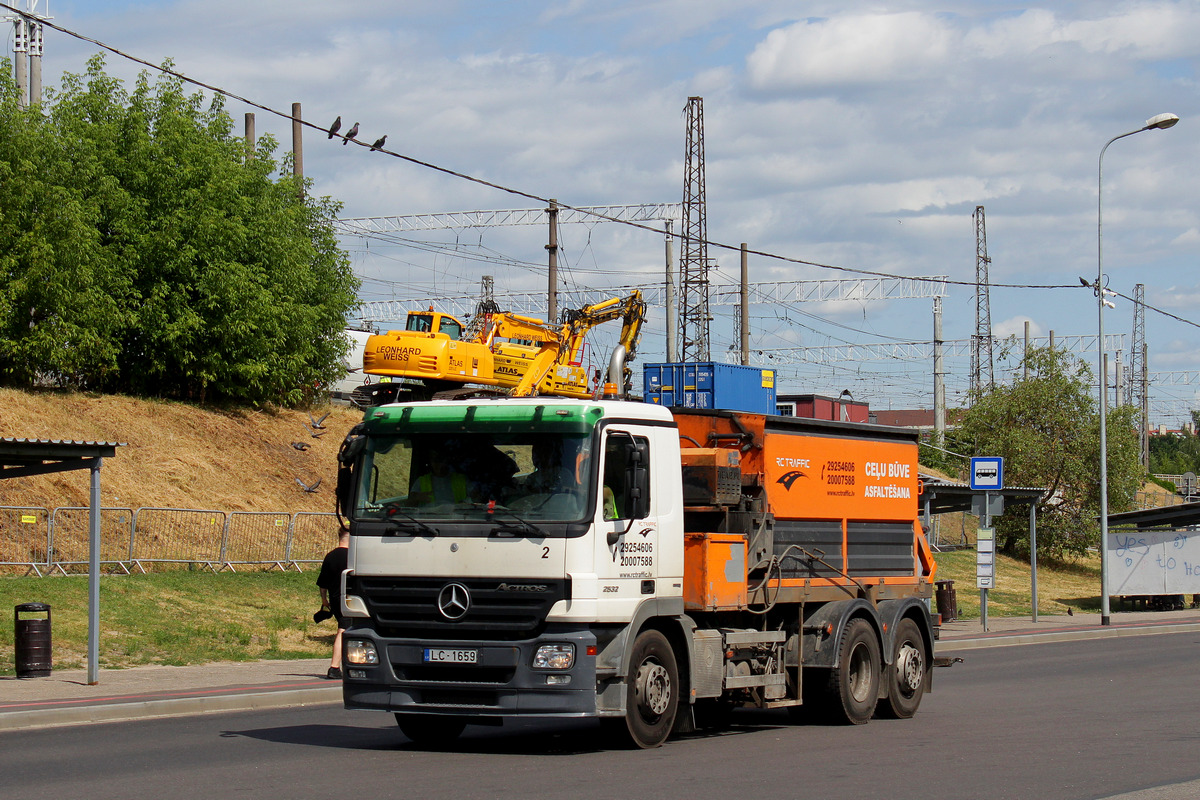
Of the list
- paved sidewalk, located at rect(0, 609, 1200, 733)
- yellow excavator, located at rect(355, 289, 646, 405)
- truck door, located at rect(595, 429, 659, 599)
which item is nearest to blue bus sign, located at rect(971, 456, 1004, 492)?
yellow excavator, located at rect(355, 289, 646, 405)

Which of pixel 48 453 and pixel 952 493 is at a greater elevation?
pixel 48 453

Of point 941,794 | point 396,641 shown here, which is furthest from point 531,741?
point 941,794

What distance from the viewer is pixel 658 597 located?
11.0m

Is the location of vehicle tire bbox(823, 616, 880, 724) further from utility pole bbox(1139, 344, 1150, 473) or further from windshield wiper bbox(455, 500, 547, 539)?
utility pole bbox(1139, 344, 1150, 473)

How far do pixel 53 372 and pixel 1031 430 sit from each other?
114 ft

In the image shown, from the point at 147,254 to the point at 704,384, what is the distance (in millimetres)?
18786

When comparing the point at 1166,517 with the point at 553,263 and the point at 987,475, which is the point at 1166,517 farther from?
the point at 553,263

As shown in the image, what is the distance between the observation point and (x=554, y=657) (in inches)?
406

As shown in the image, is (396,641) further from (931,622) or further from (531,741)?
(931,622)

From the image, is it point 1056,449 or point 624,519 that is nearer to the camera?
point 624,519

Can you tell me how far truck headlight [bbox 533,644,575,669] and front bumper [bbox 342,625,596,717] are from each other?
0.03 meters

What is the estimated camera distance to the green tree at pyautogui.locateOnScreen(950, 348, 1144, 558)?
51000mm

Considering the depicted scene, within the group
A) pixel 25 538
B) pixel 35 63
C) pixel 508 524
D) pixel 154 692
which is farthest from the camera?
pixel 35 63

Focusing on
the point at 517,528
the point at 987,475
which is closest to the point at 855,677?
the point at 517,528
